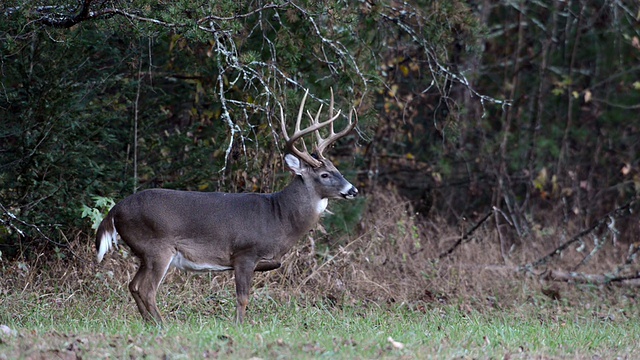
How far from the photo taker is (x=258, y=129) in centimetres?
934

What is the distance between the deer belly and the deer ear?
3.52ft

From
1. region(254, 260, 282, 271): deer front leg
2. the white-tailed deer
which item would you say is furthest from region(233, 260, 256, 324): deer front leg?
region(254, 260, 282, 271): deer front leg

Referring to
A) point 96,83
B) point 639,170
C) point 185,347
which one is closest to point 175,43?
point 96,83

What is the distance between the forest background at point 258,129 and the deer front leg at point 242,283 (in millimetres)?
1194

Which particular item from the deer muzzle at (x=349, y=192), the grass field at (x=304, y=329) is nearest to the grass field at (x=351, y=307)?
the grass field at (x=304, y=329)

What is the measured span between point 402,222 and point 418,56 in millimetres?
2806

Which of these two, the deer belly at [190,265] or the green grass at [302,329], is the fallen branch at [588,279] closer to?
the green grass at [302,329]

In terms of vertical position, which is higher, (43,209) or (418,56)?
(418,56)

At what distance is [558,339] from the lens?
6.83 metres

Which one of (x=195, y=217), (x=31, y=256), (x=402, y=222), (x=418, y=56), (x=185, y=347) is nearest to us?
(x=185, y=347)

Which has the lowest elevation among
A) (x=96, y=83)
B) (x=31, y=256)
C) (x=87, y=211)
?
(x=31, y=256)

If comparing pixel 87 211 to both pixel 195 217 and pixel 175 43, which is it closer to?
pixel 195 217

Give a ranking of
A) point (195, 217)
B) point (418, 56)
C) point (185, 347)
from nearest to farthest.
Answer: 1. point (185, 347)
2. point (195, 217)
3. point (418, 56)

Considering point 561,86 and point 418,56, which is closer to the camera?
point 418,56
